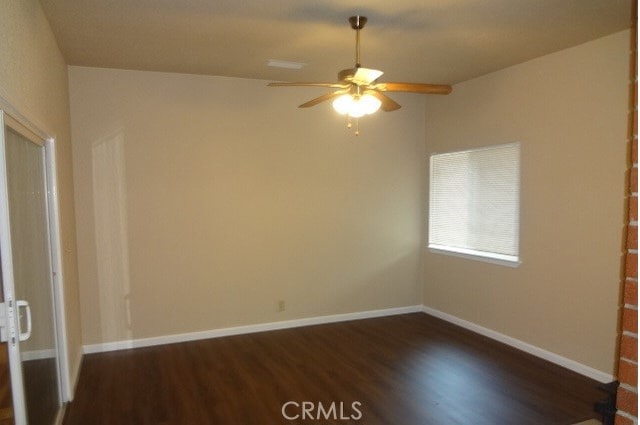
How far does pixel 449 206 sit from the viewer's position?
16.2ft

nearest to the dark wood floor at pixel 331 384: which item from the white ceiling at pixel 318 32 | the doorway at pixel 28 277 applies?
the doorway at pixel 28 277

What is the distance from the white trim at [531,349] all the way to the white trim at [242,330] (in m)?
0.58

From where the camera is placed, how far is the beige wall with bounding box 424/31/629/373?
10.8 feet

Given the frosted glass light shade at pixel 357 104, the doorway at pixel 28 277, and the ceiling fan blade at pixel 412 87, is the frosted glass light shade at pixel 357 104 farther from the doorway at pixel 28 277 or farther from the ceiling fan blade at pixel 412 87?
the doorway at pixel 28 277

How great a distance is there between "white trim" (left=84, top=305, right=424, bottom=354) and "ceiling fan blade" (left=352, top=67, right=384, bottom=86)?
3006mm

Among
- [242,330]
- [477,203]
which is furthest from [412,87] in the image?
[242,330]

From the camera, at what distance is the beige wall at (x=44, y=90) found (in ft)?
6.21

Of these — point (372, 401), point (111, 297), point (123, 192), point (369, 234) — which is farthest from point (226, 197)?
point (372, 401)

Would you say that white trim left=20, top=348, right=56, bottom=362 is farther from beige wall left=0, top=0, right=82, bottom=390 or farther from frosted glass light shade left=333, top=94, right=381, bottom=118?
frosted glass light shade left=333, top=94, right=381, bottom=118

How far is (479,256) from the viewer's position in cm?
449

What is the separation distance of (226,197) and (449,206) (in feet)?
8.43

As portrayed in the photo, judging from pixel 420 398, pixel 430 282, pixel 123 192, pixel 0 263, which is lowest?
pixel 420 398

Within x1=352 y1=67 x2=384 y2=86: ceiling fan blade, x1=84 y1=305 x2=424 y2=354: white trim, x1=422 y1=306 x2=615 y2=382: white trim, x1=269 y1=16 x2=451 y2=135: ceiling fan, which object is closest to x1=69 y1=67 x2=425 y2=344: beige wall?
x1=84 y1=305 x2=424 y2=354: white trim

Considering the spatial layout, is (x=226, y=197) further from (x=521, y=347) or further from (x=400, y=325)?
(x=521, y=347)
